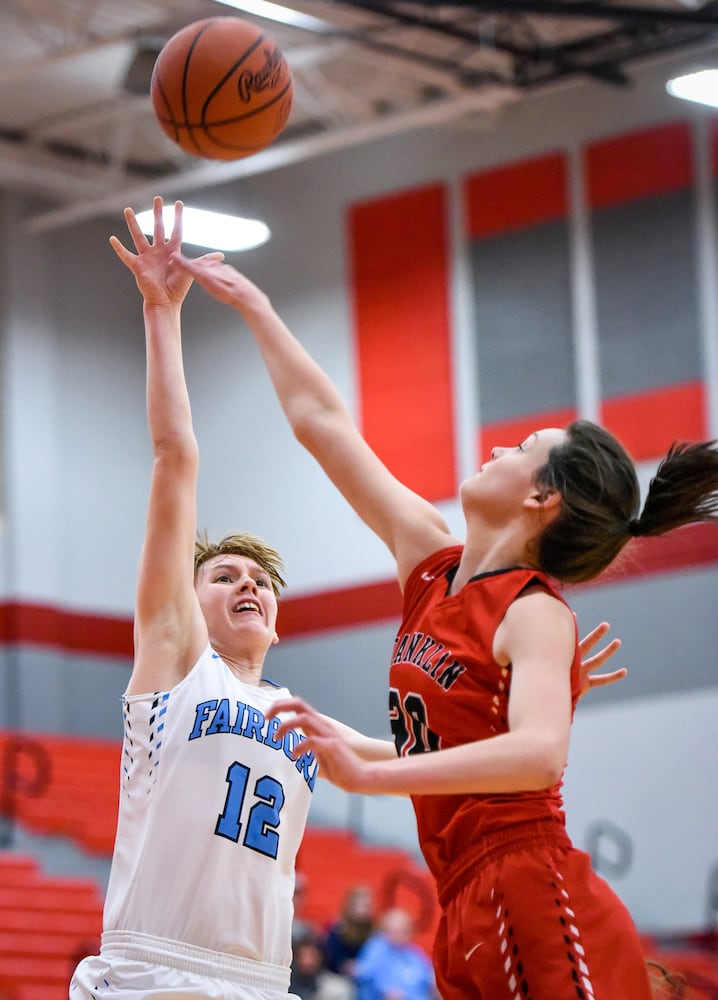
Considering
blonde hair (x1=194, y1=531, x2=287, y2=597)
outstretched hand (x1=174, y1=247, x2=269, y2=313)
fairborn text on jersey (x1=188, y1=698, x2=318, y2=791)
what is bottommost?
fairborn text on jersey (x1=188, y1=698, x2=318, y2=791)

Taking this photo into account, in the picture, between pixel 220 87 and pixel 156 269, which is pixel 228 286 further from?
pixel 220 87

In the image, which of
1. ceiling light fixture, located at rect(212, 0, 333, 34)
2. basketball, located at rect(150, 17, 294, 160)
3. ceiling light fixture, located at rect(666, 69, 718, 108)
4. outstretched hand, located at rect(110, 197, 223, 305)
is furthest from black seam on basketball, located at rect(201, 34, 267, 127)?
ceiling light fixture, located at rect(212, 0, 333, 34)

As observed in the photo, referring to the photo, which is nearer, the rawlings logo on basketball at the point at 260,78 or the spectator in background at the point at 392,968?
the rawlings logo on basketball at the point at 260,78

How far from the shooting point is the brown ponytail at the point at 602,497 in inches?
125

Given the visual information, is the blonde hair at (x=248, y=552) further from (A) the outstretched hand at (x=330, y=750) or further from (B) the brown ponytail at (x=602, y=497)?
(A) the outstretched hand at (x=330, y=750)

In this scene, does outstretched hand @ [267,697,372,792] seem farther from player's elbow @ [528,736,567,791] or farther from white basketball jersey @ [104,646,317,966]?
white basketball jersey @ [104,646,317,966]

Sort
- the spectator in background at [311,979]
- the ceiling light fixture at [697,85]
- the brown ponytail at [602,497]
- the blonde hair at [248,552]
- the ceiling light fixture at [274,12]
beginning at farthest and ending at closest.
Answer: the ceiling light fixture at [274,12] < the ceiling light fixture at [697,85] < the spectator in background at [311,979] < the blonde hair at [248,552] < the brown ponytail at [602,497]

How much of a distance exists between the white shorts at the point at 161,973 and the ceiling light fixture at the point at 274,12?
30.4ft

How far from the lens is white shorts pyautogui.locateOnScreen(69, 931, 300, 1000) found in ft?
11.8

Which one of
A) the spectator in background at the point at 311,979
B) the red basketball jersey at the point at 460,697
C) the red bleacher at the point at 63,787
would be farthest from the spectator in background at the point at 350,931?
the red basketball jersey at the point at 460,697

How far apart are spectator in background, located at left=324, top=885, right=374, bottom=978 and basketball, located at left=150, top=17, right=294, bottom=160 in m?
7.24

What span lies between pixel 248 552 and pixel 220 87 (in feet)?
4.24

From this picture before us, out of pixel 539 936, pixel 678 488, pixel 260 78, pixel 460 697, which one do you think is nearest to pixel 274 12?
pixel 260 78

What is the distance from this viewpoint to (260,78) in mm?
4551
